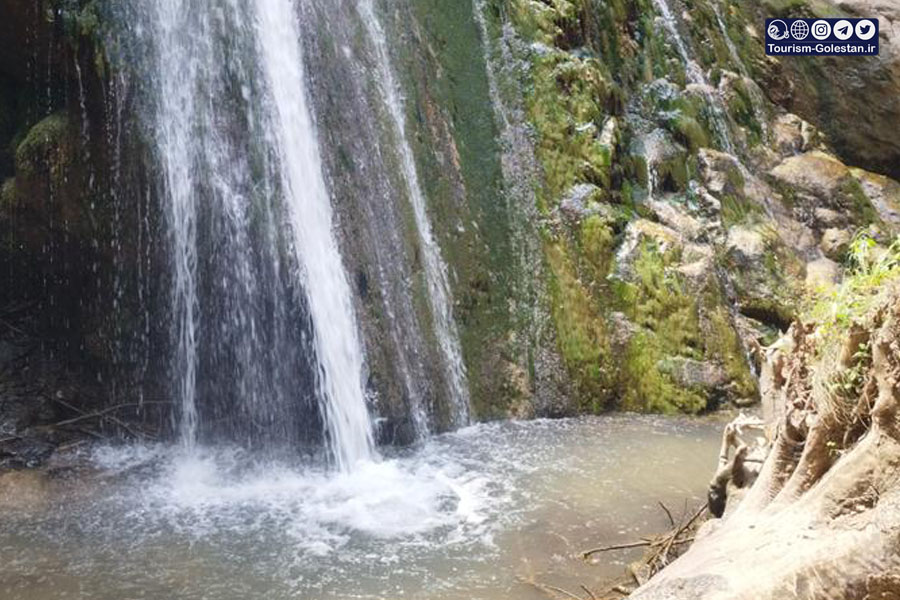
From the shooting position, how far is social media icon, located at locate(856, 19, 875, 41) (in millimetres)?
13788

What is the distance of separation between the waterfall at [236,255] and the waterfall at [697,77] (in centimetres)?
686

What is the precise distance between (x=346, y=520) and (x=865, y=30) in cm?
1341

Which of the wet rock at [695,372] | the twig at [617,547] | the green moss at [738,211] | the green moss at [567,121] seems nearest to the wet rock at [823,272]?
the green moss at [738,211]

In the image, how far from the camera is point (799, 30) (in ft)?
45.5

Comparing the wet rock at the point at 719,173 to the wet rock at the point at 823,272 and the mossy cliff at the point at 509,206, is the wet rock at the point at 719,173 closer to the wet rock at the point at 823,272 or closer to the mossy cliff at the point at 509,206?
the mossy cliff at the point at 509,206

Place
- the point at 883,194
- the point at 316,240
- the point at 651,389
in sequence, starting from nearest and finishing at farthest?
the point at 316,240, the point at 651,389, the point at 883,194

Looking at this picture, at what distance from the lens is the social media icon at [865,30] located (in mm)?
13788

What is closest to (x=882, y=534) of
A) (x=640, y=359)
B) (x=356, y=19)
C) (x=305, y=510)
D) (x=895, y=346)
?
(x=895, y=346)

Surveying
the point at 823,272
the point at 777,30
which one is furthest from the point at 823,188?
the point at 777,30

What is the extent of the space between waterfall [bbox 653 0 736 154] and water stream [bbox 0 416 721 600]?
583 centimetres

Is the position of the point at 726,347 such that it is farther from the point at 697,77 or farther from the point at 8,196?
the point at 8,196

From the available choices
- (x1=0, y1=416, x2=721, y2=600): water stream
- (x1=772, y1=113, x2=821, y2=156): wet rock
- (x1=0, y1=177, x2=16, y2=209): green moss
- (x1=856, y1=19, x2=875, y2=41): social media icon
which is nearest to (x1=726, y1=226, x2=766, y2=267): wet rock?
(x1=772, y1=113, x2=821, y2=156): wet rock

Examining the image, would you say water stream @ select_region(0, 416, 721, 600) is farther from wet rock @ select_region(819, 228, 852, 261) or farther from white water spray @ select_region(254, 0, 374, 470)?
wet rock @ select_region(819, 228, 852, 261)

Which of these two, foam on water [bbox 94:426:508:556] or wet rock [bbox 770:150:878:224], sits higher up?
wet rock [bbox 770:150:878:224]
